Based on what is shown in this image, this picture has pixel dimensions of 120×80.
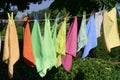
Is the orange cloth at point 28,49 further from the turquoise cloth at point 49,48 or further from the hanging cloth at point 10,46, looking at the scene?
the turquoise cloth at point 49,48

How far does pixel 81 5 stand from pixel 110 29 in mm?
3650

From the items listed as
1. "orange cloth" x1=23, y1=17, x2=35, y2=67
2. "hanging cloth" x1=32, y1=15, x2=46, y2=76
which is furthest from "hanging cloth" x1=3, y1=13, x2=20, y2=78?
"hanging cloth" x1=32, y1=15, x2=46, y2=76

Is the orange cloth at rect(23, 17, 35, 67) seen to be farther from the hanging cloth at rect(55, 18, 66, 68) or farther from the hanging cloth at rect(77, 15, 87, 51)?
the hanging cloth at rect(77, 15, 87, 51)

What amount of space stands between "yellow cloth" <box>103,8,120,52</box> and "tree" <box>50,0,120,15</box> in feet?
9.24

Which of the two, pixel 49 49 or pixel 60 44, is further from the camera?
pixel 60 44

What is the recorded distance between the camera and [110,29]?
1022cm

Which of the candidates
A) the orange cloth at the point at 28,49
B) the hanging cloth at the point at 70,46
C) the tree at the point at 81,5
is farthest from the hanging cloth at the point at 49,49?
the tree at the point at 81,5

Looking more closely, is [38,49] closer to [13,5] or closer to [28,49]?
[28,49]

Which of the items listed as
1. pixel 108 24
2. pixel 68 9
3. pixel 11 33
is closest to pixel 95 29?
pixel 108 24

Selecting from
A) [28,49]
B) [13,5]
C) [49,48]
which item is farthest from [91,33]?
[13,5]

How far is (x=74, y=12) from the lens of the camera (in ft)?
45.8

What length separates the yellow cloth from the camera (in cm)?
1020

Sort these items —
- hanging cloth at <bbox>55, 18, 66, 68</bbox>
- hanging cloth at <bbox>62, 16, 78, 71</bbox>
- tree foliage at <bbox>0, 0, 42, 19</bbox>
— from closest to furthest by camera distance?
hanging cloth at <bbox>55, 18, 66, 68</bbox>, hanging cloth at <bbox>62, 16, 78, 71</bbox>, tree foliage at <bbox>0, 0, 42, 19</bbox>

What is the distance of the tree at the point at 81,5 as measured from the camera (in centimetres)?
1313
